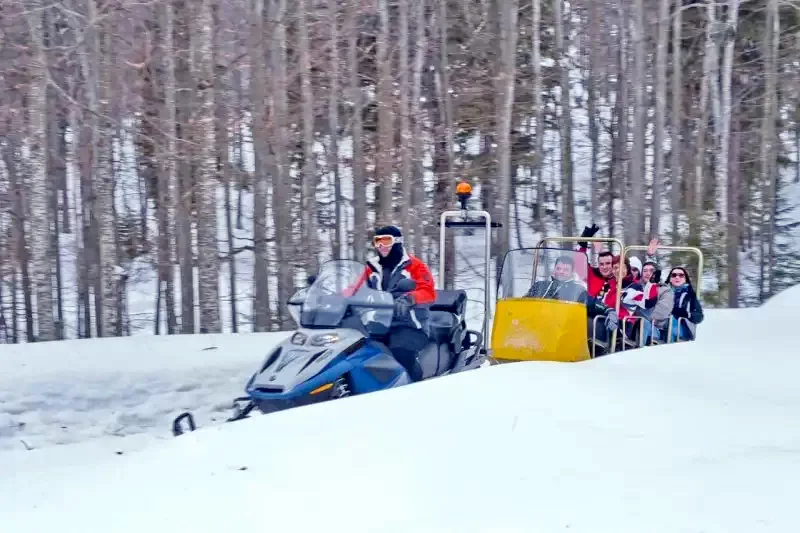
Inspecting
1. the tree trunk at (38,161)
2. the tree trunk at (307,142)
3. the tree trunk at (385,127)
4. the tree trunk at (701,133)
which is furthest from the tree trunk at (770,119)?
the tree trunk at (38,161)

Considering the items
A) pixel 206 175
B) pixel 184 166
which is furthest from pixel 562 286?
pixel 184 166

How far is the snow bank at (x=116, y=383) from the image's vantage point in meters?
7.93

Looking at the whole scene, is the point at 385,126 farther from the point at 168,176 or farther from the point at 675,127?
the point at 675,127

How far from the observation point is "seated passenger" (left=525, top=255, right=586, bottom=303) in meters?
8.05

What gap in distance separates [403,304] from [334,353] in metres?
0.90

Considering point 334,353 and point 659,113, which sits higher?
point 659,113

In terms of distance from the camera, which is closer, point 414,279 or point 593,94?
point 414,279

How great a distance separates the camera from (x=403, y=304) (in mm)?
7418

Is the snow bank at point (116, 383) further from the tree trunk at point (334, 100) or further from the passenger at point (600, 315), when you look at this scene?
the tree trunk at point (334, 100)

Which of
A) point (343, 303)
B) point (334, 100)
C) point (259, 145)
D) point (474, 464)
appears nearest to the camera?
point (474, 464)

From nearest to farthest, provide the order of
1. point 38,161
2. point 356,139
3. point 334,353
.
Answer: point 334,353 < point 38,161 < point 356,139

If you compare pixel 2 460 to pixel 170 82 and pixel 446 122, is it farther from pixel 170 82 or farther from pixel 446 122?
pixel 446 122

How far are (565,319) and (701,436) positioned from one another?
303 cm

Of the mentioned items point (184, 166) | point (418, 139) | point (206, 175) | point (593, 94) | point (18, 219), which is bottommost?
point (18, 219)
